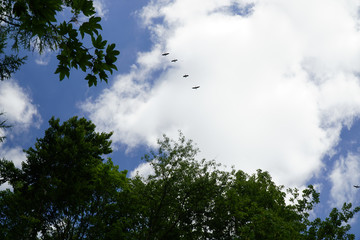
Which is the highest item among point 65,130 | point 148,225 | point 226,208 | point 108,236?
point 65,130

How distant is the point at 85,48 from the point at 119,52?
463 millimetres

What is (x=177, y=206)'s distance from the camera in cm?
1919

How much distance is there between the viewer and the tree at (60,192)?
1894 centimetres

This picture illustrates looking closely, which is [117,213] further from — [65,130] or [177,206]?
[65,130]

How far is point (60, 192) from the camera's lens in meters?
19.6

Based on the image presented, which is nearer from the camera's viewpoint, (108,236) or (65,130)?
(108,236)

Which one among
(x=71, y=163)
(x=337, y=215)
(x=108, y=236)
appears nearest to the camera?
(x=337, y=215)

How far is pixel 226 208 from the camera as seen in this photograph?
19.8 metres

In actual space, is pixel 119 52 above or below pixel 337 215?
below

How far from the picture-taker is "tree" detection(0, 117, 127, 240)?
18.9 meters

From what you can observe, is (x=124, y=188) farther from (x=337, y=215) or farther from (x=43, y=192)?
(x=337, y=215)

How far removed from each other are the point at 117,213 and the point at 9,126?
42.2 ft

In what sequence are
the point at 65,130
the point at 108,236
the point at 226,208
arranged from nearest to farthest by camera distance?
the point at 108,236 → the point at 226,208 → the point at 65,130

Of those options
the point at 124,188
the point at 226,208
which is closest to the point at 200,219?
the point at 226,208
